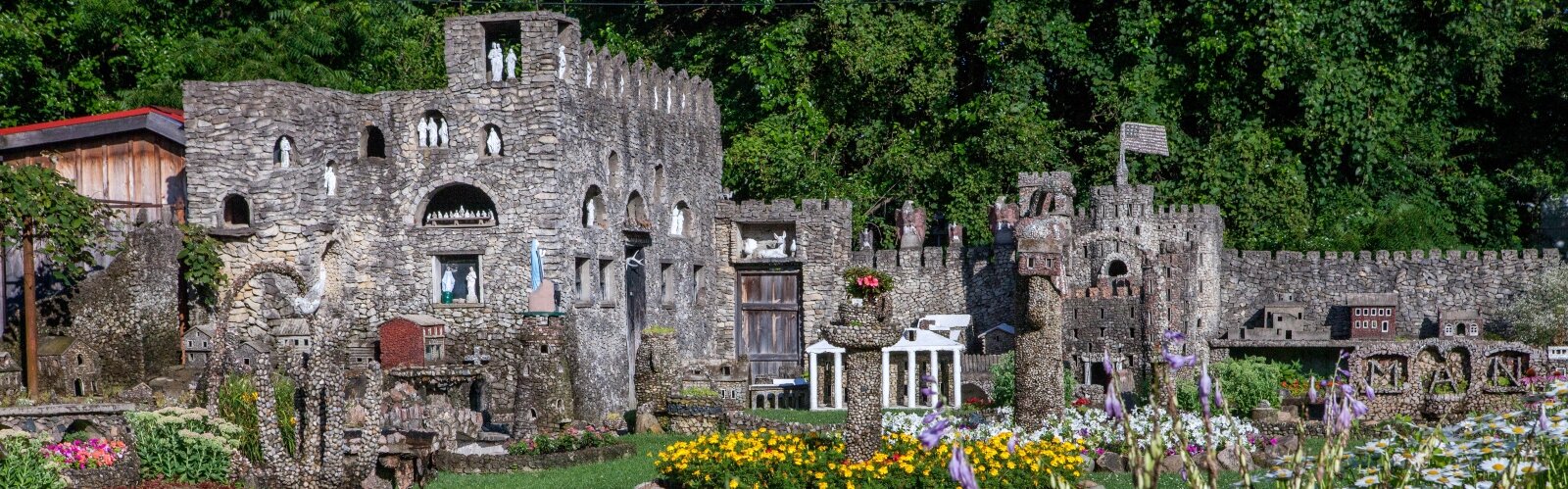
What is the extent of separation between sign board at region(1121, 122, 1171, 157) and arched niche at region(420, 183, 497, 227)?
1227cm

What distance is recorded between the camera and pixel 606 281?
86.7 feet

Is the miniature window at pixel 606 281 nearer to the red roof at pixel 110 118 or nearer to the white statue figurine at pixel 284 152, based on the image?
the white statue figurine at pixel 284 152

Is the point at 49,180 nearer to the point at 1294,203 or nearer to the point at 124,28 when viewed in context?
the point at 124,28

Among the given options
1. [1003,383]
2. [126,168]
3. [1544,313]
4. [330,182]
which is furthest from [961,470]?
[1544,313]

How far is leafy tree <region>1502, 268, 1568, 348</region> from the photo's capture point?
93.7 feet

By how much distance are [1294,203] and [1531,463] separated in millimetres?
23904

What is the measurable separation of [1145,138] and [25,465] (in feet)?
69.1

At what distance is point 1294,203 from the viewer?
3228 cm

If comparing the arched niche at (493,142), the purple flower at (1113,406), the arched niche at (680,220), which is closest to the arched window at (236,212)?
the arched niche at (493,142)

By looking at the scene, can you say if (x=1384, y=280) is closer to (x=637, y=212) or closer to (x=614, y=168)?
(x=637, y=212)

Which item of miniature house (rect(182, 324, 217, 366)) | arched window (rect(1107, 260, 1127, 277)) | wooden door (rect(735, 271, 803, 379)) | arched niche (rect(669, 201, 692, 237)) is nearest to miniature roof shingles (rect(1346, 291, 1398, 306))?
arched window (rect(1107, 260, 1127, 277))

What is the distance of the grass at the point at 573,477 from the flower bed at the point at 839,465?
95 centimetres

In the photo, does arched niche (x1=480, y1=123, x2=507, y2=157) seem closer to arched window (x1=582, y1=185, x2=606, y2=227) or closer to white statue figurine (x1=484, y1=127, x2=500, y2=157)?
white statue figurine (x1=484, y1=127, x2=500, y2=157)

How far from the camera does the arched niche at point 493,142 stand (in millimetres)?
25237
